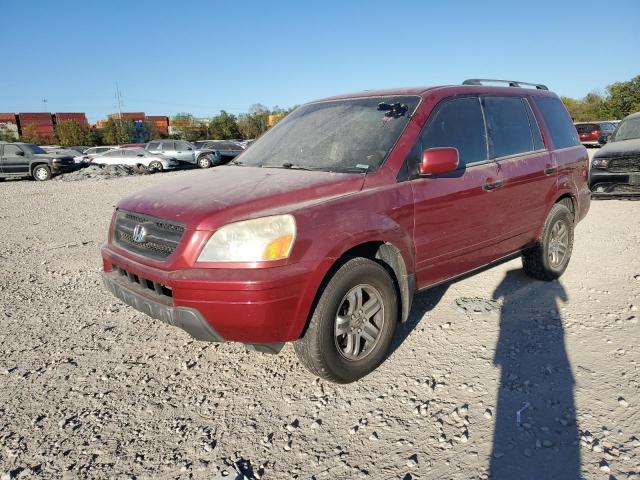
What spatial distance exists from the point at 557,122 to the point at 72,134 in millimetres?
59866

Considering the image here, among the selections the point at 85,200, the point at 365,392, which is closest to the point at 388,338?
the point at 365,392

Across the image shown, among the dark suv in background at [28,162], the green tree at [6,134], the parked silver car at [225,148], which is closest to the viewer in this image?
the dark suv in background at [28,162]

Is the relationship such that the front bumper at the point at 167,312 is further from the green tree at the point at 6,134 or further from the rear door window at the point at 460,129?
the green tree at the point at 6,134

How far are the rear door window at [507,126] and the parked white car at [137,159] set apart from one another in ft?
67.9

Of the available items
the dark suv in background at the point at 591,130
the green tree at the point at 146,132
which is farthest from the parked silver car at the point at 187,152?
the green tree at the point at 146,132

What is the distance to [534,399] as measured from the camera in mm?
2686

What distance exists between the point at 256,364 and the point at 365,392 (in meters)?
0.84

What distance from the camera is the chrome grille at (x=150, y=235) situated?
8.78 ft

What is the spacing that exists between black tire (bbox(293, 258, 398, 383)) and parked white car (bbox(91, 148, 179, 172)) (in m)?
21.4

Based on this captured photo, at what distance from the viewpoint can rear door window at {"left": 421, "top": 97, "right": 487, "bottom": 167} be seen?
3408 millimetres

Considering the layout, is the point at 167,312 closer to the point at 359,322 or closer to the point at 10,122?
the point at 359,322

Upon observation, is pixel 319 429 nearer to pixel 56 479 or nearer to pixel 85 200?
pixel 56 479

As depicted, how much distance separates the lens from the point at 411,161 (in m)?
3.18

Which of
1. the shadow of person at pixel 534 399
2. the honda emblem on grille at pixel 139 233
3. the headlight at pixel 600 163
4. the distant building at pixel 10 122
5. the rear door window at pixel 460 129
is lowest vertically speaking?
the shadow of person at pixel 534 399
